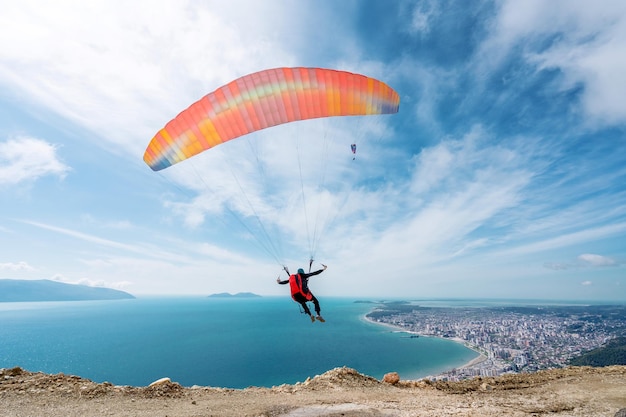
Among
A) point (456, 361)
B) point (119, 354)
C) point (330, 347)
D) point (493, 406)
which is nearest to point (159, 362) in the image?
point (119, 354)

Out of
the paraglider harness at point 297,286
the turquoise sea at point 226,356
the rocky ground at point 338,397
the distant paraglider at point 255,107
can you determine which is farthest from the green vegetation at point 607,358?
the distant paraglider at point 255,107

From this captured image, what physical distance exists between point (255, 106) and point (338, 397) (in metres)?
9.14

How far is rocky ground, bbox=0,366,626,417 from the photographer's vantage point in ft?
22.8

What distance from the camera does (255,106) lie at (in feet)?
31.8

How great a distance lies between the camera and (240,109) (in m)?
9.61

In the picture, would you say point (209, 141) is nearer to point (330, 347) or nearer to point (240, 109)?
point (240, 109)

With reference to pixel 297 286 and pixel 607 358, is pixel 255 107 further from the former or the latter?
pixel 607 358

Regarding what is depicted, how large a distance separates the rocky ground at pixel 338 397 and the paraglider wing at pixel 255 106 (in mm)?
6911

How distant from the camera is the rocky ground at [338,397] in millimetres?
6953

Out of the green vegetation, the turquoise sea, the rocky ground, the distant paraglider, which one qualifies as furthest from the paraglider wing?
the green vegetation

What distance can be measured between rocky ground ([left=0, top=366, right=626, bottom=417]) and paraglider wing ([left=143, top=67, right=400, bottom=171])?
6.91 meters

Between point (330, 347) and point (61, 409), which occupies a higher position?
point (61, 409)

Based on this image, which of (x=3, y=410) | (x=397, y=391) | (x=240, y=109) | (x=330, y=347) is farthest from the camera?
(x=330, y=347)

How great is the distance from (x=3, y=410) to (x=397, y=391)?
9874 mm
